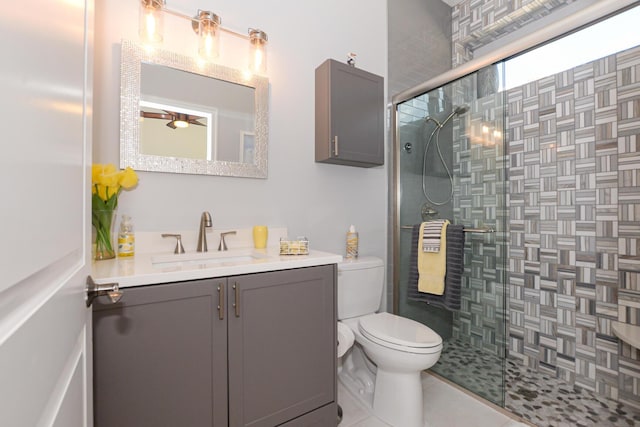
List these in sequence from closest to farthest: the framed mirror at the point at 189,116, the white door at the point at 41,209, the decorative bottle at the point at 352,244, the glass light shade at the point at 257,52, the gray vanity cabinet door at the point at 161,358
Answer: the white door at the point at 41,209
the gray vanity cabinet door at the point at 161,358
the framed mirror at the point at 189,116
the glass light shade at the point at 257,52
the decorative bottle at the point at 352,244

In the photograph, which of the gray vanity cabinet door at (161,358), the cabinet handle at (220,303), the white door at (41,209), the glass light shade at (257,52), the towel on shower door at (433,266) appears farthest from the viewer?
the towel on shower door at (433,266)

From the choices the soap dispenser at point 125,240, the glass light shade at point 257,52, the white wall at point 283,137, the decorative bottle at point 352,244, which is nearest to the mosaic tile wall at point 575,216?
the white wall at point 283,137

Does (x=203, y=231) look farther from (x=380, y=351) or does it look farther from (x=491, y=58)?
(x=491, y=58)

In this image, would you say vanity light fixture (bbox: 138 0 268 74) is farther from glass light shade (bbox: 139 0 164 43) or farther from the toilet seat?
the toilet seat

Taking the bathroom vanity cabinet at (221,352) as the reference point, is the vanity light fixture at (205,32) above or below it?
above

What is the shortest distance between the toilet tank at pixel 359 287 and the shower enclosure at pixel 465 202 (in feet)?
1.06

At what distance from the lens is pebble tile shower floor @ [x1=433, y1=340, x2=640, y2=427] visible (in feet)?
5.41

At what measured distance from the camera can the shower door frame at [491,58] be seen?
4.39ft

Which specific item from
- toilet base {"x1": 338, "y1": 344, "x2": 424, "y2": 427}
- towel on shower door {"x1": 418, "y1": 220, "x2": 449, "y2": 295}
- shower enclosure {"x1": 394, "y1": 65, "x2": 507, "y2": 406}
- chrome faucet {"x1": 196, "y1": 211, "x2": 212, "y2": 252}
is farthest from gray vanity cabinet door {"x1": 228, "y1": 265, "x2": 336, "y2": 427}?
shower enclosure {"x1": 394, "y1": 65, "x2": 507, "y2": 406}

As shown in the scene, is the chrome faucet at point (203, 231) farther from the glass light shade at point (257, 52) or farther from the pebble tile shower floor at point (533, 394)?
the pebble tile shower floor at point (533, 394)

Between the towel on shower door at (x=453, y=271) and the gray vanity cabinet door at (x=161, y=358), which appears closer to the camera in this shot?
the gray vanity cabinet door at (x=161, y=358)

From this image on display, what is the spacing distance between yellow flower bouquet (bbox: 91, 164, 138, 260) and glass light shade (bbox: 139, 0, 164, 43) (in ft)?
2.12

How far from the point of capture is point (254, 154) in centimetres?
176

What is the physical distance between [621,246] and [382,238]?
143cm
